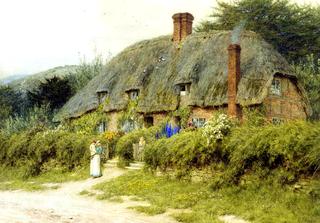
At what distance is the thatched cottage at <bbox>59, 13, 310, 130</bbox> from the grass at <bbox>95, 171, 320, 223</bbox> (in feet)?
38.6

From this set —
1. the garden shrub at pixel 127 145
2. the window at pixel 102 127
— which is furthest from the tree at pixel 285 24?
the garden shrub at pixel 127 145

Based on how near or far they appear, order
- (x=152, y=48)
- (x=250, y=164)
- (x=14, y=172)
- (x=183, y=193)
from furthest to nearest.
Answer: (x=152, y=48)
(x=14, y=172)
(x=183, y=193)
(x=250, y=164)

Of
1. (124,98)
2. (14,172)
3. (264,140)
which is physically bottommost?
(14,172)

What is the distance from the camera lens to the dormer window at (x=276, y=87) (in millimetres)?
27656

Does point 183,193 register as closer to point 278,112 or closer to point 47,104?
point 278,112

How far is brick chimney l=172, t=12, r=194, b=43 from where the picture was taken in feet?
109

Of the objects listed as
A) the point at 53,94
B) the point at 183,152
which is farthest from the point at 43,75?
the point at 183,152

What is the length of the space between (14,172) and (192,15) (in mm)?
16912

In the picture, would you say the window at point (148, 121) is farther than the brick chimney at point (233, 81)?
Yes

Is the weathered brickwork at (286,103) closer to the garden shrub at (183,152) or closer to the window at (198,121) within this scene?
the window at (198,121)

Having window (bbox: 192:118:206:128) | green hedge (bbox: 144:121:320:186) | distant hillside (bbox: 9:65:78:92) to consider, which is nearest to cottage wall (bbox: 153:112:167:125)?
window (bbox: 192:118:206:128)

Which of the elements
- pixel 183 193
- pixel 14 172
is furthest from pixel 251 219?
pixel 14 172

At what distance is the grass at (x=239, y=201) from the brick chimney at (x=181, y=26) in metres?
19.7

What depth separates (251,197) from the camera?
1263 centimetres
